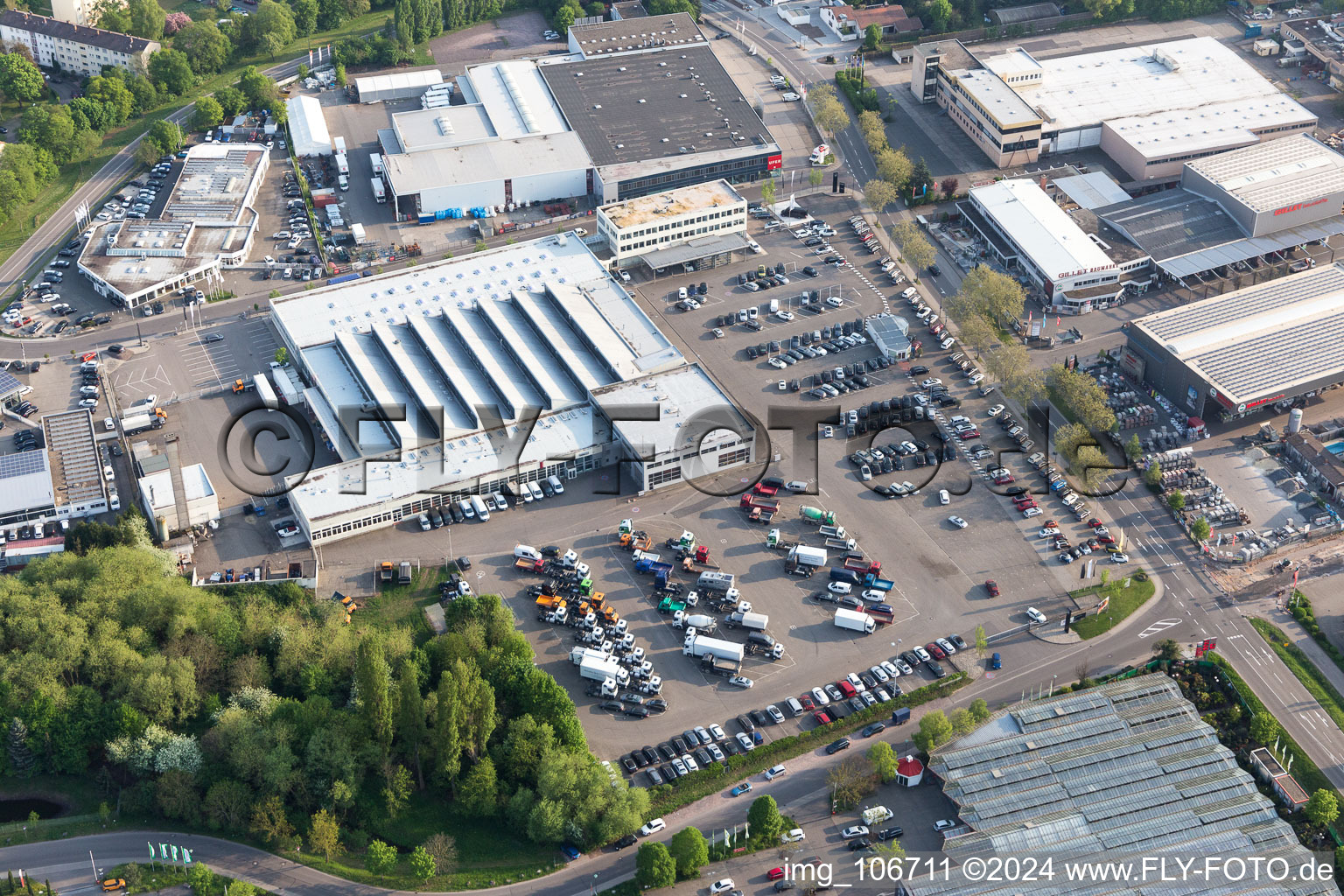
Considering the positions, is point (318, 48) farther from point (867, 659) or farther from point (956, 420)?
point (867, 659)

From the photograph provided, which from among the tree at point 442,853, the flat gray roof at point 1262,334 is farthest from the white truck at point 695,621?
the flat gray roof at point 1262,334

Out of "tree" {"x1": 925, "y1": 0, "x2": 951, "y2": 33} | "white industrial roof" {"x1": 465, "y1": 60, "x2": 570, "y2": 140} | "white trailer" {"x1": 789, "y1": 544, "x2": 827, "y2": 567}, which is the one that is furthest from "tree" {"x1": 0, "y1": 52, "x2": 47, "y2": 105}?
"white trailer" {"x1": 789, "y1": 544, "x2": 827, "y2": 567}

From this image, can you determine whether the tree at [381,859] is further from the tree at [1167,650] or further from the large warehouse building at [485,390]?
the tree at [1167,650]

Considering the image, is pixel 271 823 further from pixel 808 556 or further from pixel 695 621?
pixel 808 556

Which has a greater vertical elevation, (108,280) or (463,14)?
(463,14)

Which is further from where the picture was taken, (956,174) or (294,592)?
(956,174)

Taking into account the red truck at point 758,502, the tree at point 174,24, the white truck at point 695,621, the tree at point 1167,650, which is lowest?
the tree at point 1167,650

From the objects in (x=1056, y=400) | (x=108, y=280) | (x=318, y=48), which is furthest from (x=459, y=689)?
(x=318, y=48)
